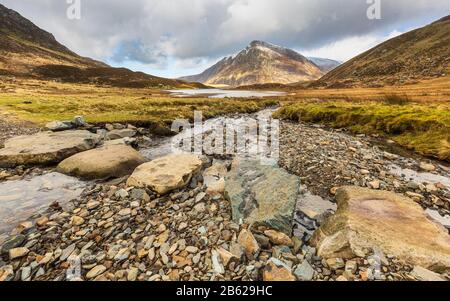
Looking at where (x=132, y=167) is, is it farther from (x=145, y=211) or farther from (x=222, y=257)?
(x=222, y=257)

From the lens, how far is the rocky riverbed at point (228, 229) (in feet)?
15.7

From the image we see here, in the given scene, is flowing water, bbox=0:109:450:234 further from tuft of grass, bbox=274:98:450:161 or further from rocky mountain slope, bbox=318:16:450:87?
rocky mountain slope, bbox=318:16:450:87

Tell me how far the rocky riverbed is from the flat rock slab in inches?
139

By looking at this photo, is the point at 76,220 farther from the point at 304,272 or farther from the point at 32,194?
the point at 304,272

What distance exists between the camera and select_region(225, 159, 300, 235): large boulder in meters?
6.13

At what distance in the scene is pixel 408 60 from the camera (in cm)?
11538

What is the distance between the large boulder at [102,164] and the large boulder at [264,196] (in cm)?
482

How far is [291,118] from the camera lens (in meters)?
27.2

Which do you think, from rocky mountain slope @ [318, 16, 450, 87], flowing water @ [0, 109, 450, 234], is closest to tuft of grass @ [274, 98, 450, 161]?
flowing water @ [0, 109, 450, 234]

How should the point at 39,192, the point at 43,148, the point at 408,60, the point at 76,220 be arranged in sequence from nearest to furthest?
the point at 76,220 → the point at 39,192 → the point at 43,148 → the point at 408,60

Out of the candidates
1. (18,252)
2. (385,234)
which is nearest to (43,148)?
(18,252)

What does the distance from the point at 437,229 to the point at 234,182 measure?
17.1ft

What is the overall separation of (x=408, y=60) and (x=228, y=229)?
145127mm
